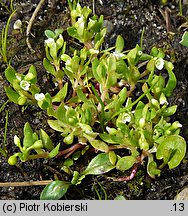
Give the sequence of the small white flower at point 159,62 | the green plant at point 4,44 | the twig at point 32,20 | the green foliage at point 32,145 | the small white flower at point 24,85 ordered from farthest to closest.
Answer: the twig at point 32,20 → the green plant at point 4,44 → the small white flower at point 159,62 → the small white flower at point 24,85 → the green foliage at point 32,145

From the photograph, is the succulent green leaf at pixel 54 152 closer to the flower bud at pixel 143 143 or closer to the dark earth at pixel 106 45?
the dark earth at pixel 106 45

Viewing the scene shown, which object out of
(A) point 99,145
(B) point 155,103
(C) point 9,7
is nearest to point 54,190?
(A) point 99,145

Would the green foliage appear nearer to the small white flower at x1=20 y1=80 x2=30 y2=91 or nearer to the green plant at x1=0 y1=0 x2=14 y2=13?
the small white flower at x1=20 y1=80 x2=30 y2=91

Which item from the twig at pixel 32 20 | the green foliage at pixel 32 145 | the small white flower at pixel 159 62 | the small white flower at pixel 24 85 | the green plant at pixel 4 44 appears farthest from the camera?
the twig at pixel 32 20

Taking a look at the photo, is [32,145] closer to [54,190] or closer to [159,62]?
[54,190]

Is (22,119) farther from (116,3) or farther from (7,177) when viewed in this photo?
(116,3)

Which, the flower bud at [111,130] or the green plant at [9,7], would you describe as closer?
the flower bud at [111,130]

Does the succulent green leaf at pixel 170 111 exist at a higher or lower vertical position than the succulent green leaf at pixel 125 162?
higher

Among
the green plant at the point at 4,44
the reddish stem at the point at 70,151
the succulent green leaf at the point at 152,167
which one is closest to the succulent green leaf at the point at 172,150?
the succulent green leaf at the point at 152,167
